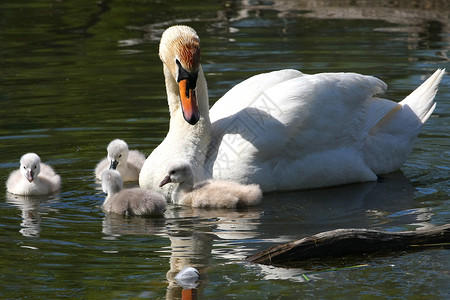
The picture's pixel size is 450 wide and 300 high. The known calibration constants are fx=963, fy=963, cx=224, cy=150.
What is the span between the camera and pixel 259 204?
359 inches

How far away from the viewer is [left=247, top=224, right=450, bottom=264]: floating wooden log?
7.04m

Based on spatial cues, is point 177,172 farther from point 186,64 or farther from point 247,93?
point 247,93

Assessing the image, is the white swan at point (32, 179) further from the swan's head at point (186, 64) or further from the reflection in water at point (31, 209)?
the swan's head at point (186, 64)

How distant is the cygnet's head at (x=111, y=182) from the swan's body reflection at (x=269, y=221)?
0.38m

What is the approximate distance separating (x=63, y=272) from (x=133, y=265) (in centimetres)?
51

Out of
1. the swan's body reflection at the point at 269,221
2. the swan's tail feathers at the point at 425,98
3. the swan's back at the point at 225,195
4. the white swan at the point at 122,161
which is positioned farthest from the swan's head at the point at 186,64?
the swan's tail feathers at the point at 425,98

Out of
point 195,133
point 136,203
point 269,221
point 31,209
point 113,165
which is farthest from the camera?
point 113,165

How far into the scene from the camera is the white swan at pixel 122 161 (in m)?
9.91

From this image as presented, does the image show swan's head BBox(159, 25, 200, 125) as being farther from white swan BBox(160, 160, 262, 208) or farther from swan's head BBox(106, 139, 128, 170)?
swan's head BBox(106, 139, 128, 170)

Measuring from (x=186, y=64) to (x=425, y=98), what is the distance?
313 centimetres

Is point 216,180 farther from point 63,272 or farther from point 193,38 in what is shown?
point 63,272

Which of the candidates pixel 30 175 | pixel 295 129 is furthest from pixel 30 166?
pixel 295 129

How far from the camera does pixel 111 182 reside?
8961mm

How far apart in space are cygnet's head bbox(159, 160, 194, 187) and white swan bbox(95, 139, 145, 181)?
1.00m
